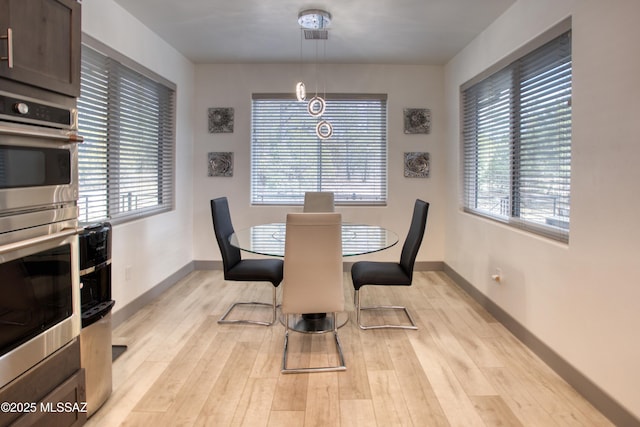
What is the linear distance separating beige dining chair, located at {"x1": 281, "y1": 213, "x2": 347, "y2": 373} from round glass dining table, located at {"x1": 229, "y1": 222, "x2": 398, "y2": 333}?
226 millimetres

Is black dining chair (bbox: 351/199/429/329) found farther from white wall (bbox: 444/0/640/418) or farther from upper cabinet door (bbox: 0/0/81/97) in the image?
upper cabinet door (bbox: 0/0/81/97)

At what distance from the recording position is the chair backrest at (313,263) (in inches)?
99.8

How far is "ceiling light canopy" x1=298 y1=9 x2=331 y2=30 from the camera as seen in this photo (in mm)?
3314

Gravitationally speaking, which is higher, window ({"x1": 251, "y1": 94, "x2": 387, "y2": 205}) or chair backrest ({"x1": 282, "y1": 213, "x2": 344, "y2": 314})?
window ({"x1": 251, "y1": 94, "x2": 387, "y2": 205})

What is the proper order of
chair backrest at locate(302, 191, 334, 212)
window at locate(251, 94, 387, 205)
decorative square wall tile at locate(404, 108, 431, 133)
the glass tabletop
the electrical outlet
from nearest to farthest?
the glass tabletop < the electrical outlet < chair backrest at locate(302, 191, 334, 212) < decorative square wall tile at locate(404, 108, 431, 133) < window at locate(251, 94, 387, 205)

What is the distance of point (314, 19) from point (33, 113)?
2476 mm

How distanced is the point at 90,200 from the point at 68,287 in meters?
1.49

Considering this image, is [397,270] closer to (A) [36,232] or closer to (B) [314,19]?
(B) [314,19]

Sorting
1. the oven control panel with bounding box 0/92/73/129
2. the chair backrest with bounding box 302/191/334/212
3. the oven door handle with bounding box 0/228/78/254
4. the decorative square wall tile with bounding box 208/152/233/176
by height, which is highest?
the decorative square wall tile with bounding box 208/152/233/176

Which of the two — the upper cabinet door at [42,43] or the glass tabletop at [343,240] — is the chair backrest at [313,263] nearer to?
the glass tabletop at [343,240]

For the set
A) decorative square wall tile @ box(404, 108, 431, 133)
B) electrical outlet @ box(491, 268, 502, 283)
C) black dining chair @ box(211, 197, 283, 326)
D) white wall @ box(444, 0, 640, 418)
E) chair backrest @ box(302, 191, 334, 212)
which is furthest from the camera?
decorative square wall tile @ box(404, 108, 431, 133)

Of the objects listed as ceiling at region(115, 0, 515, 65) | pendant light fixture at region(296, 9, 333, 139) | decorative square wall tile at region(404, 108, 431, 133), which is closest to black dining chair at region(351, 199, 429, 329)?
pendant light fixture at region(296, 9, 333, 139)

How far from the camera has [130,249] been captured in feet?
11.6

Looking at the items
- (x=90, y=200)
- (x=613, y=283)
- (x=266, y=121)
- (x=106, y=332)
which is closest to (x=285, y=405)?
(x=106, y=332)
